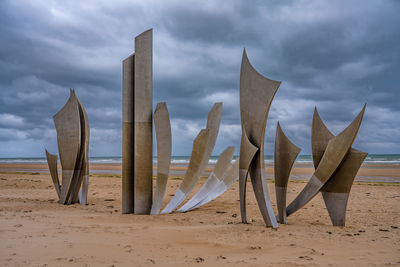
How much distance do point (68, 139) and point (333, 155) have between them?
25.7 feet

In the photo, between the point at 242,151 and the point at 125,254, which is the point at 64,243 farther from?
the point at 242,151

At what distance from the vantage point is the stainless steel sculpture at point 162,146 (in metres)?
8.38

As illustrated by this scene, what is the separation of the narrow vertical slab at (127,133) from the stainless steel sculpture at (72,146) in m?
2.11

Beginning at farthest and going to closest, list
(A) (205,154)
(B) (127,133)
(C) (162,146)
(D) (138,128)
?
(A) (205,154)
(B) (127,133)
(D) (138,128)
(C) (162,146)

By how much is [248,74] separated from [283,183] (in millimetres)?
2525

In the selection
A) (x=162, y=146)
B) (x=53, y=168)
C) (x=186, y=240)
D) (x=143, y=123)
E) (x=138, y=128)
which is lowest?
(x=186, y=240)

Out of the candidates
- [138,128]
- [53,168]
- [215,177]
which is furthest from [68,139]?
[215,177]

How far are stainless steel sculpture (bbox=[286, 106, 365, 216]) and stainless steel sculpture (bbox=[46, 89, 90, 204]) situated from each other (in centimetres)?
698

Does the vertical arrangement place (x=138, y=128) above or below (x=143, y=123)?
below

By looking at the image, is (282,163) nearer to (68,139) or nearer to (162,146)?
(162,146)

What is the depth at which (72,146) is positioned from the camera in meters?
10.1

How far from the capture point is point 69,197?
33.8ft

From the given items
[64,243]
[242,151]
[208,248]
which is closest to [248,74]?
[242,151]

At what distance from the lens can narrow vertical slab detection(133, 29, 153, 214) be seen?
8.48m
